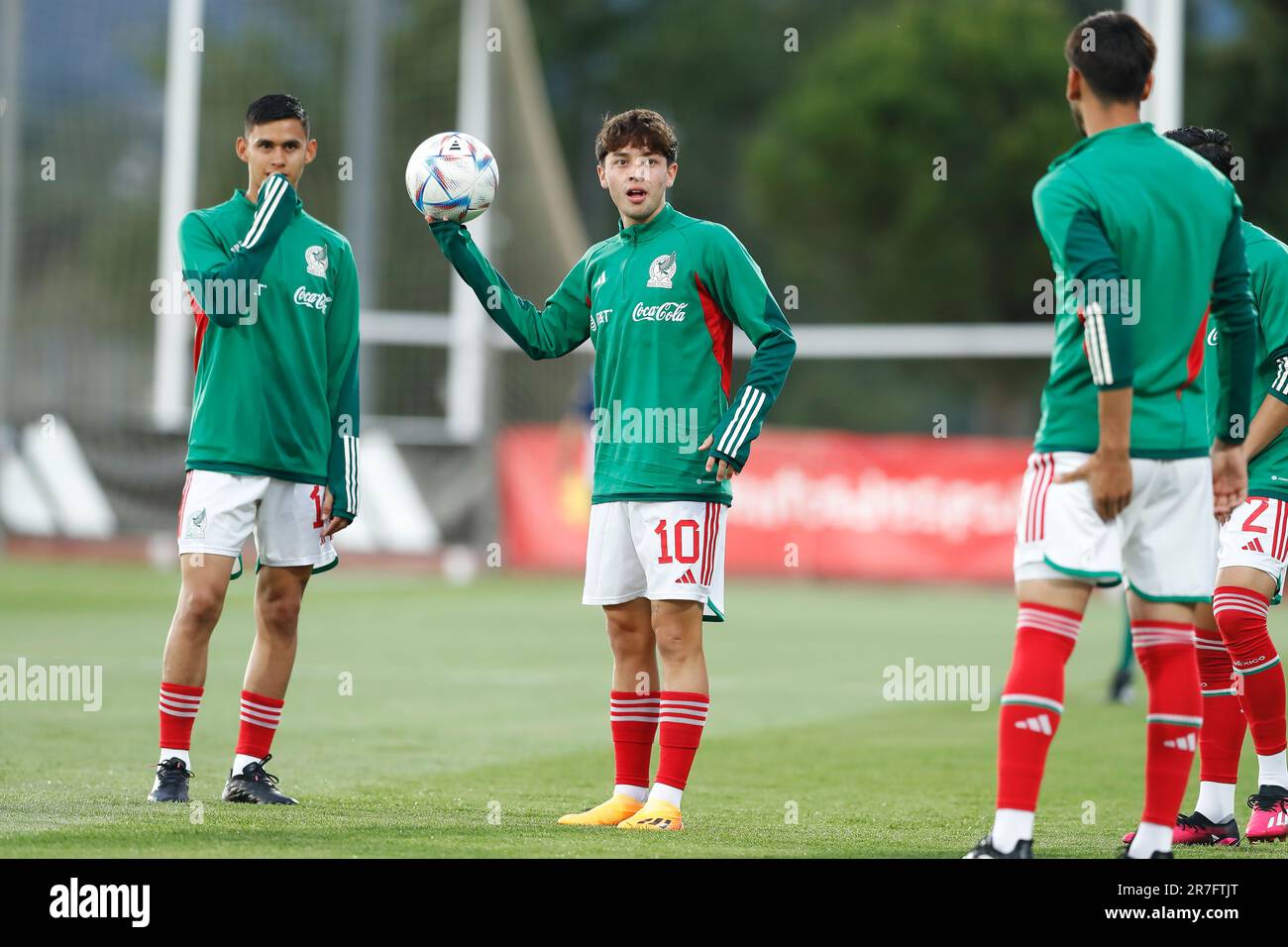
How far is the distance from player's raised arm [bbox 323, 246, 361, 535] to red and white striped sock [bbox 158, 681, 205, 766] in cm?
80

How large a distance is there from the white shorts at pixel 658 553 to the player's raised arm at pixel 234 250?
1506 mm

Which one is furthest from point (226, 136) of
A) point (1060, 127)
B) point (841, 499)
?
point (1060, 127)

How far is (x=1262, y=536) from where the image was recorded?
6.40m

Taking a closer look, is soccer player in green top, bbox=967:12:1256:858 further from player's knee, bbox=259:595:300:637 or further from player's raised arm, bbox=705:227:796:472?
player's knee, bbox=259:595:300:637

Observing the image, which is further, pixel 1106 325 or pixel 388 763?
pixel 388 763

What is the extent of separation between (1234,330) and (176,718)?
12.7 ft

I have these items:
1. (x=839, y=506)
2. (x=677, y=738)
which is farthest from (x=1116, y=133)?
(x=839, y=506)

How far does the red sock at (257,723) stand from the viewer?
661cm

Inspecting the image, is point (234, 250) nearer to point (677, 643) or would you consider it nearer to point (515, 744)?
point (677, 643)

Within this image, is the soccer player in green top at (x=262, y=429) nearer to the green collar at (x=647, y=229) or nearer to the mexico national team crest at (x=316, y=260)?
the mexico national team crest at (x=316, y=260)

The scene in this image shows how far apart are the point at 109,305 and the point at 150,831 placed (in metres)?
29.1
